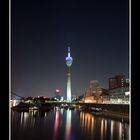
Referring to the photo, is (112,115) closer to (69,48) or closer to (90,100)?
(90,100)

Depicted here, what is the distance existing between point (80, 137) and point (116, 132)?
88 centimetres

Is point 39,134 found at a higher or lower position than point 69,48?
lower

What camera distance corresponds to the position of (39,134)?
5305 mm

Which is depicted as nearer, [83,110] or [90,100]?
[90,100]

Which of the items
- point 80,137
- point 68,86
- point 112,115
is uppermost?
point 68,86

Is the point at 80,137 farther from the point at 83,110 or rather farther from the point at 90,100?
the point at 90,100

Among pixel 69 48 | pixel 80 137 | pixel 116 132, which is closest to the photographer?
pixel 69 48

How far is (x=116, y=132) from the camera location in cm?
486
